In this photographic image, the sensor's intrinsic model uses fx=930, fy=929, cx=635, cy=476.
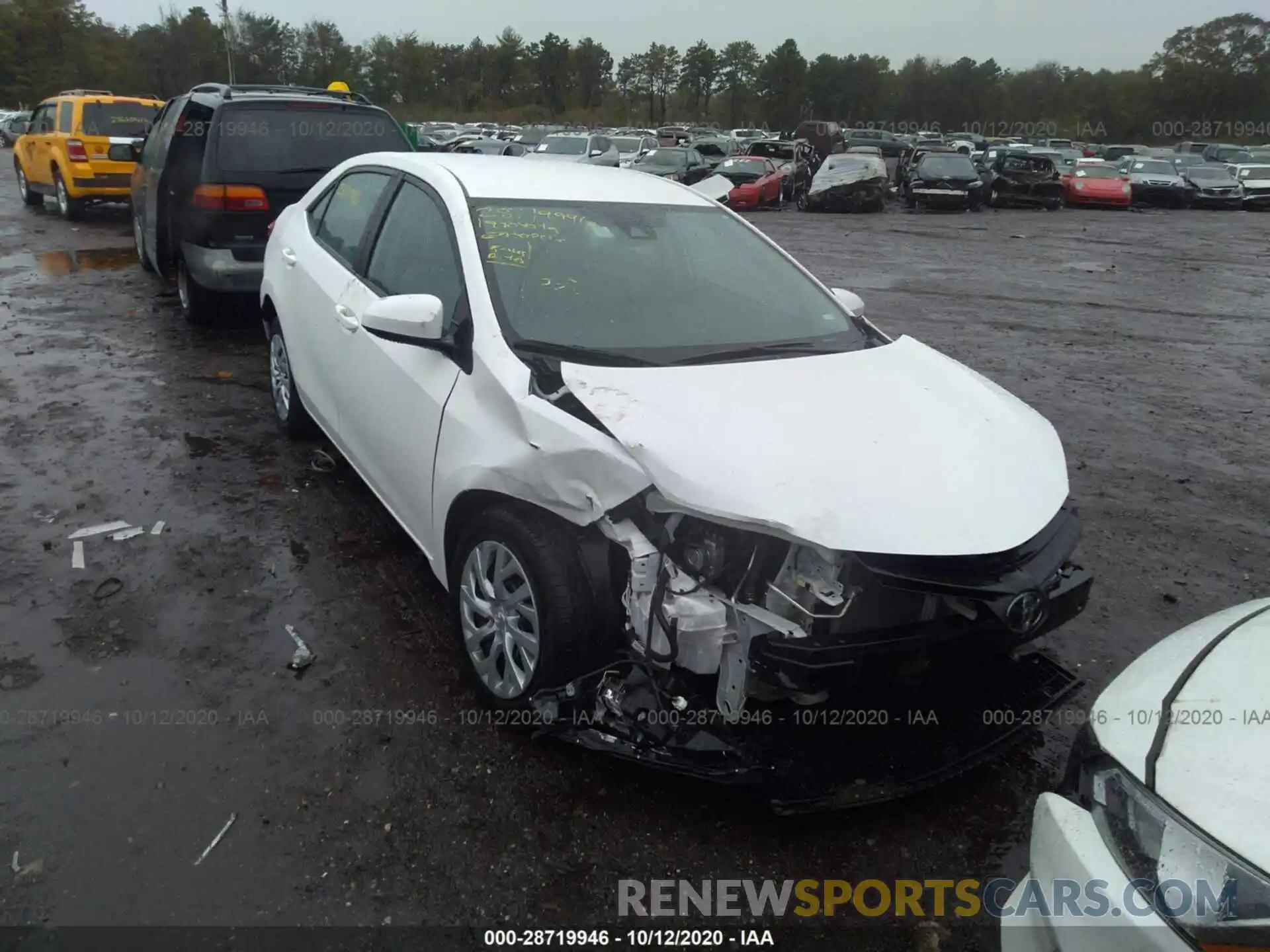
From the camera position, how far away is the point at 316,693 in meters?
Result: 3.16

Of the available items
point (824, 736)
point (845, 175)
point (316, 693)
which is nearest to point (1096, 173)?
point (845, 175)

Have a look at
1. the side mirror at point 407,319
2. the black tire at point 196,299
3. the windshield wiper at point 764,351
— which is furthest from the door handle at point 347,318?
the black tire at point 196,299

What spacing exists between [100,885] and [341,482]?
268 cm

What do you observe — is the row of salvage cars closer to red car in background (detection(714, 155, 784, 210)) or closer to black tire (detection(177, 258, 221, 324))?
black tire (detection(177, 258, 221, 324))

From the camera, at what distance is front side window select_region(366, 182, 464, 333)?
341 cm

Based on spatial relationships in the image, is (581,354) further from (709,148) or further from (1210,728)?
(709,148)

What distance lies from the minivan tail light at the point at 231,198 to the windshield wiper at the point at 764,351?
15.9ft

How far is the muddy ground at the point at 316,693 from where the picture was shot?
2.45 m

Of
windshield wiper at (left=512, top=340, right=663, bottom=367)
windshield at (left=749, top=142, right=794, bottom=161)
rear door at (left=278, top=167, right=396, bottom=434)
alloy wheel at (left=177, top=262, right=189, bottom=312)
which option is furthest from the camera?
windshield at (left=749, top=142, right=794, bottom=161)

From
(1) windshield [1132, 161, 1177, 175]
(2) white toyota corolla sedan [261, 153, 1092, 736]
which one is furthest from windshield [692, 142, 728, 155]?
(2) white toyota corolla sedan [261, 153, 1092, 736]

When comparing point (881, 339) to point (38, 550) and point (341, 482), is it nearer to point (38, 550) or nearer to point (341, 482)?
point (341, 482)

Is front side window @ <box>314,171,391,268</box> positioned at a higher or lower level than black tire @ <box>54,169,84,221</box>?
higher

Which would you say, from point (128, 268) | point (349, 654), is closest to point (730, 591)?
point (349, 654)

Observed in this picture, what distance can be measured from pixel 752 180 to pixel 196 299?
55.2ft
